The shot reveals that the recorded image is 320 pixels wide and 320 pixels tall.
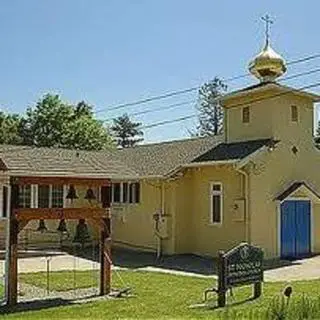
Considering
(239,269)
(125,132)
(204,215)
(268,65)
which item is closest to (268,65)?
(268,65)

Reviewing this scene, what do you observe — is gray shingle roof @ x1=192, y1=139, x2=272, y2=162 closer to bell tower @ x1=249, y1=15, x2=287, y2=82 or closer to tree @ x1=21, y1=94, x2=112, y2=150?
bell tower @ x1=249, y1=15, x2=287, y2=82

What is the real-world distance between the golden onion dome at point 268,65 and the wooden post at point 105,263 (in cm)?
1139

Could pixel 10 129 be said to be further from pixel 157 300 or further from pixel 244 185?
pixel 157 300

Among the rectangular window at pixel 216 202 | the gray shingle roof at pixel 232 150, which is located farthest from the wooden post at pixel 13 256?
the rectangular window at pixel 216 202

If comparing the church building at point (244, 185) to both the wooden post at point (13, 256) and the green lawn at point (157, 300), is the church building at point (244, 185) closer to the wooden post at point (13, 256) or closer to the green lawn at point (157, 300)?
the green lawn at point (157, 300)

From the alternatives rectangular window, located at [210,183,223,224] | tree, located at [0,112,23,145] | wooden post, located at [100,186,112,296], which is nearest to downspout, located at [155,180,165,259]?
rectangular window, located at [210,183,223,224]

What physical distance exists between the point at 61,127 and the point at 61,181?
40.9 metres

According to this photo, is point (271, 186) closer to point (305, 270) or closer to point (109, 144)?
point (305, 270)

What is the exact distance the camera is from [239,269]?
41.1ft

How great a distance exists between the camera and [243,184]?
67.6 feet

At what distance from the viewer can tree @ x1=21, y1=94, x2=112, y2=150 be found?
5247cm

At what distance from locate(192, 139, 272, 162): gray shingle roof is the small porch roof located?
73.2 inches

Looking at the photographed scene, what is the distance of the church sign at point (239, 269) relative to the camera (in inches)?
472

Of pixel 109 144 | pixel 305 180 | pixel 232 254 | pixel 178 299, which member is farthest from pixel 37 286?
pixel 109 144
